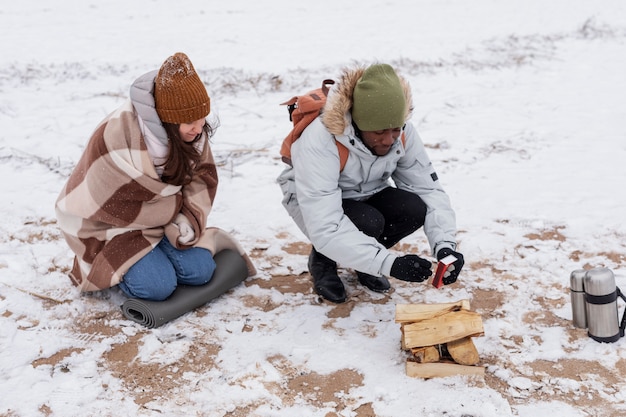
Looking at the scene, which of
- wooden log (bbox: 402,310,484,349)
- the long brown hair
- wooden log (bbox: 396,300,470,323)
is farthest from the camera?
the long brown hair

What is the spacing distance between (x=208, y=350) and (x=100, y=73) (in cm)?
599

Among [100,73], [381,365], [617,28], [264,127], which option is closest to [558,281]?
[381,365]

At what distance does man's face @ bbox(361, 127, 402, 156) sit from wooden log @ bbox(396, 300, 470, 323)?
751 mm

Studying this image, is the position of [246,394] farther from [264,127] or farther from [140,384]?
[264,127]

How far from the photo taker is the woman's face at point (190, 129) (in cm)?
304

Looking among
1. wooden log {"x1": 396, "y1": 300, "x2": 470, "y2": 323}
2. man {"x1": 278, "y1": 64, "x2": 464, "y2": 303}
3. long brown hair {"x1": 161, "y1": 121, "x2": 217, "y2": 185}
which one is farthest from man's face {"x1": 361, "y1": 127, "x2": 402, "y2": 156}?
long brown hair {"x1": 161, "y1": 121, "x2": 217, "y2": 185}

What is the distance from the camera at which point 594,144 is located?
5.64 meters

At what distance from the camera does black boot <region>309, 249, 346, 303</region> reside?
3.44 meters

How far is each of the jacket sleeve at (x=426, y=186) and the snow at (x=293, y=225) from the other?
45cm

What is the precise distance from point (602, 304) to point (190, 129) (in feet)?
6.88

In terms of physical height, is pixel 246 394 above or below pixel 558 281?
above

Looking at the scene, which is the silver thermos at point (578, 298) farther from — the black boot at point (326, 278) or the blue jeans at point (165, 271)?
the blue jeans at point (165, 271)

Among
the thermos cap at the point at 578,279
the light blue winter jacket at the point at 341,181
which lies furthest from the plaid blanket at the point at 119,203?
the thermos cap at the point at 578,279

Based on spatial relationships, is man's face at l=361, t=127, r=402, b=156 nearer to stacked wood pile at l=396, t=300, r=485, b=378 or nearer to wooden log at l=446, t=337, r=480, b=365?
stacked wood pile at l=396, t=300, r=485, b=378
